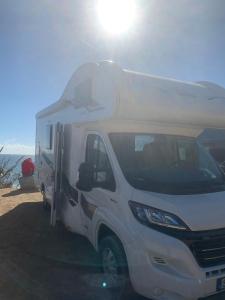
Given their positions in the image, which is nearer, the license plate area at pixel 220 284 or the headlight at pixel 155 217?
the license plate area at pixel 220 284

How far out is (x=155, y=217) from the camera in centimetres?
385

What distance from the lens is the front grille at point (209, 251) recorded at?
3.69m

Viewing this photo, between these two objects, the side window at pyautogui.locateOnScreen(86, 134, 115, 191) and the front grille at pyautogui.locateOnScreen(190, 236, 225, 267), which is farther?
the side window at pyautogui.locateOnScreen(86, 134, 115, 191)

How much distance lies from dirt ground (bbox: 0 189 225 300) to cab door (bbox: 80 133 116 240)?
65 centimetres

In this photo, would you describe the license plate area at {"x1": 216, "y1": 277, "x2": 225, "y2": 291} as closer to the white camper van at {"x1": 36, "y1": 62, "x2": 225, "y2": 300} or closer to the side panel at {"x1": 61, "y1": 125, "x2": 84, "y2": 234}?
the white camper van at {"x1": 36, "y1": 62, "x2": 225, "y2": 300}

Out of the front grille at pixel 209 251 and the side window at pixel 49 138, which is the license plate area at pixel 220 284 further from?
the side window at pixel 49 138

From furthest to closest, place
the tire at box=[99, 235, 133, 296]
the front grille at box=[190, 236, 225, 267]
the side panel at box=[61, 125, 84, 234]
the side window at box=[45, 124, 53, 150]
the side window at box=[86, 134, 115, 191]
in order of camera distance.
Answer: the side window at box=[45, 124, 53, 150] → the side panel at box=[61, 125, 84, 234] → the side window at box=[86, 134, 115, 191] → the tire at box=[99, 235, 133, 296] → the front grille at box=[190, 236, 225, 267]

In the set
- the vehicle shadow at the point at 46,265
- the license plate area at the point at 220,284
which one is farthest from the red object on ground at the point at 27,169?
the license plate area at the point at 220,284

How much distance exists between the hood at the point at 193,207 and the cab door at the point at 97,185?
0.57m

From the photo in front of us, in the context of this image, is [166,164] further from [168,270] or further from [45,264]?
[45,264]

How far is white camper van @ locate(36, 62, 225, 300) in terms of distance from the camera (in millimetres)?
3701

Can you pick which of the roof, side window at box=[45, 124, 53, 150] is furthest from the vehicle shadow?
the roof

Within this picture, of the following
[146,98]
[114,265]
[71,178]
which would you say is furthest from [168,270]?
[71,178]

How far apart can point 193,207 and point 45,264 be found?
2814 mm
